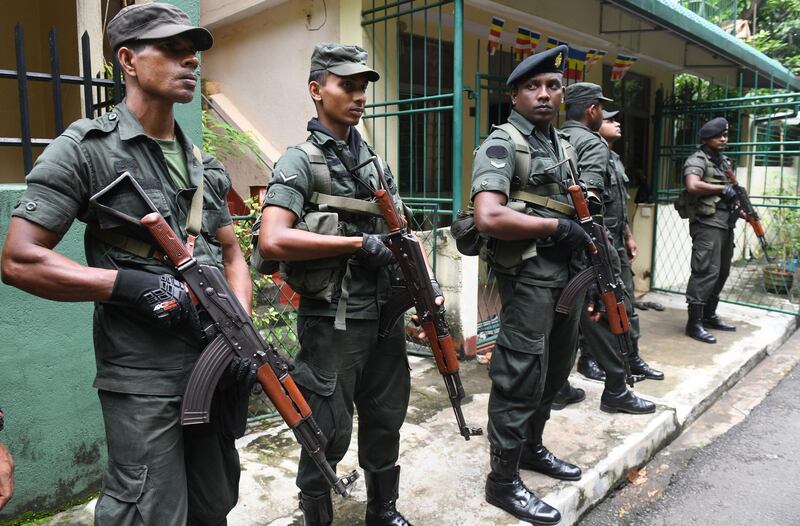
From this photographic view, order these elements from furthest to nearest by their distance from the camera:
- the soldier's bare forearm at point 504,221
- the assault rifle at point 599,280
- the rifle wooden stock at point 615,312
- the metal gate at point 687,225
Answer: the metal gate at point 687,225 → the rifle wooden stock at point 615,312 → the assault rifle at point 599,280 → the soldier's bare forearm at point 504,221

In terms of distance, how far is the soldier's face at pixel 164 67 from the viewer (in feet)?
5.30

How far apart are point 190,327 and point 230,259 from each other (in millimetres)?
419

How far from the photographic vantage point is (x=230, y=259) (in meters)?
2.03

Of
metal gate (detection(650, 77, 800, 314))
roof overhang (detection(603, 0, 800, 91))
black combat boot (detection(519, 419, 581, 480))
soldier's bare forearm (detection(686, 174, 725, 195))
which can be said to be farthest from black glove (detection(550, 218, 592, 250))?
metal gate (detection(650, 77, 800, 314))

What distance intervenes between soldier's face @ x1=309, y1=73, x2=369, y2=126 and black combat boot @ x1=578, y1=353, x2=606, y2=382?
10.1 feet

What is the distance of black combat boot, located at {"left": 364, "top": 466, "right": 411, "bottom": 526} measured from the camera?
2.43 m

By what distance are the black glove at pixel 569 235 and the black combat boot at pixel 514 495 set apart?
0.91 m

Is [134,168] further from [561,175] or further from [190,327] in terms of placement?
[561,175]

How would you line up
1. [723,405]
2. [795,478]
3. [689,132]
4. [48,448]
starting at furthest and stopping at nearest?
1. [689,132]
2. [723,405]
3. [795,478]
4. [48,448]

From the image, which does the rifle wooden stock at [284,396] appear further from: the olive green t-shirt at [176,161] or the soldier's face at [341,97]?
the soldier's face at [341,97]

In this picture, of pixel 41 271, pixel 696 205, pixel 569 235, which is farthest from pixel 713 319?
pixel 41 271

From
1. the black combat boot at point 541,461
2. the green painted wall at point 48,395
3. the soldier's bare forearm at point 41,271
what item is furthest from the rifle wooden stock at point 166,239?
the black combat boot at point 541,461

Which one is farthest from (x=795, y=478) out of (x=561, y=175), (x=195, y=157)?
(x=195, y=157)

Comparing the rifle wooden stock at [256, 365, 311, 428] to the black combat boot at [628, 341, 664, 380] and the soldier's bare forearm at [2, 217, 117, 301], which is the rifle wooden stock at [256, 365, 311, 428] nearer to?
the soldier's bare forearm at [2, 217, 117, 301]
